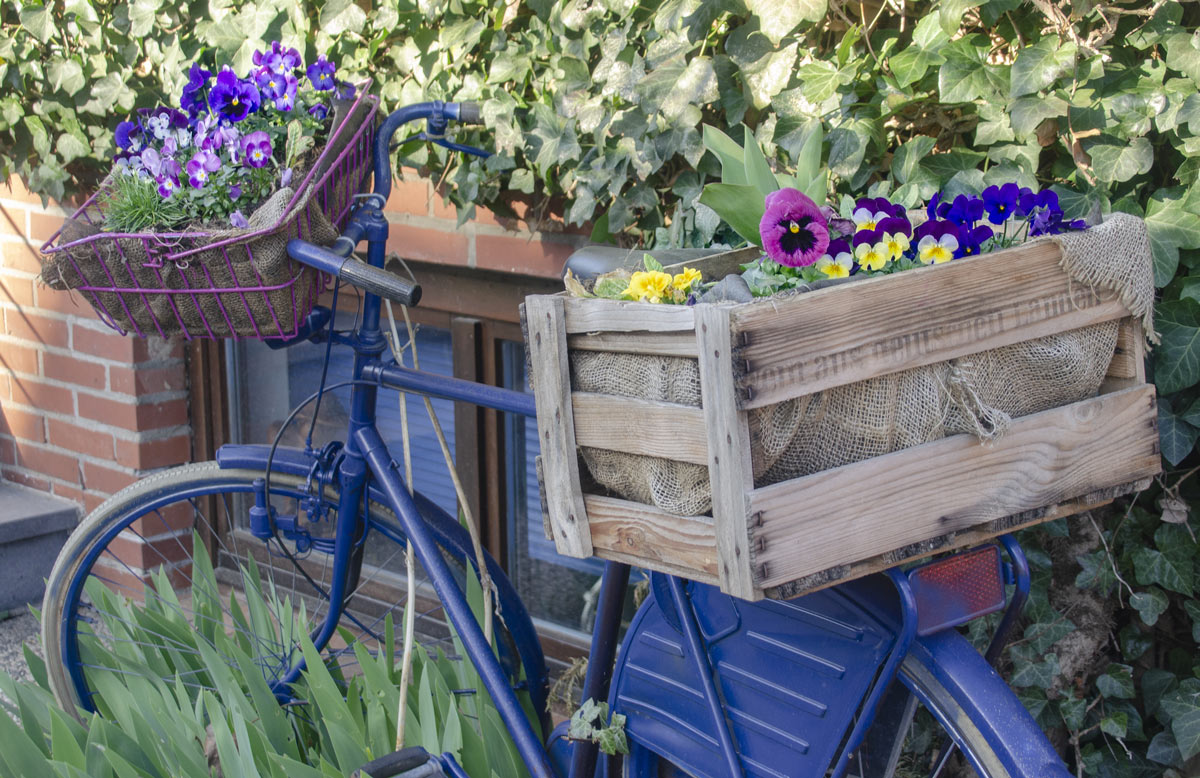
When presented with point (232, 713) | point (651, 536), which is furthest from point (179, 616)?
point (651, 536)

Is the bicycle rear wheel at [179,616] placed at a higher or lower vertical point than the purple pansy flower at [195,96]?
lower

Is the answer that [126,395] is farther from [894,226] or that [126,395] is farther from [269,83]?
[894,226]

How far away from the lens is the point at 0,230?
11.0ft

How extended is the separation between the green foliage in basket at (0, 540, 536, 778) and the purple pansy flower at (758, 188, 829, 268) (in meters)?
1.01

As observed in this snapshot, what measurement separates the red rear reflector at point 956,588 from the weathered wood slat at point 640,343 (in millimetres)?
376

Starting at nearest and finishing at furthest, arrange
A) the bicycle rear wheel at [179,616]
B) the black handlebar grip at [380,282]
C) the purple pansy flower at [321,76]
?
the black handlebar grip at [380,282] < the purple pansy flower at [321,76] < the bicycle rear wheel at [179,616]

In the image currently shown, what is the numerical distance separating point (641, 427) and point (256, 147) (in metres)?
0.81

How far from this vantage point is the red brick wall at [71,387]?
10.2 feet

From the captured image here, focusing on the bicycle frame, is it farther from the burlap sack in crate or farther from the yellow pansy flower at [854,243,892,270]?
the yellow pansy flower at [854,243,892,270]

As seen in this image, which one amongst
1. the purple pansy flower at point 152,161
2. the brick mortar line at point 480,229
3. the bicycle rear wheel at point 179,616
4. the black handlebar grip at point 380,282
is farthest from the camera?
the brick mortar line at point 480,229

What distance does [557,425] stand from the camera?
124 centimetres

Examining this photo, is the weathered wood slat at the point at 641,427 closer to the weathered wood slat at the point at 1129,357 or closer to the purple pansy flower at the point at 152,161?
the weathered wood slat at the point at 1129,357

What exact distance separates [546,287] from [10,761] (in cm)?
132

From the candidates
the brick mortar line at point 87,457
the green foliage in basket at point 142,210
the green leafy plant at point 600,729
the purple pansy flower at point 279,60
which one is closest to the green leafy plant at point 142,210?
the green foliage in basket at point 142,210
